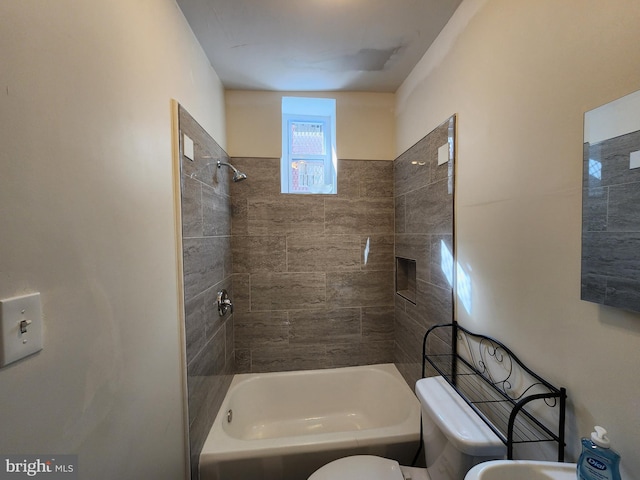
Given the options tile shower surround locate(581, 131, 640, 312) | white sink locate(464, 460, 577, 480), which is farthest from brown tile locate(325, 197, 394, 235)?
white sink locate(464, 460, 577, 480)

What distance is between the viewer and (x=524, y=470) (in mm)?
715

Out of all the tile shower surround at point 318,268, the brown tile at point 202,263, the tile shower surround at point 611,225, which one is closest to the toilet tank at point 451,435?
the tile shower surround at point 611,225

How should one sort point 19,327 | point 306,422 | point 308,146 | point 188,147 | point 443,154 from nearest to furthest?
point 19,327
point 188,147
point 443,154
point 306,422
point 308,146

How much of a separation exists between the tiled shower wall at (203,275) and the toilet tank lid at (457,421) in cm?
111

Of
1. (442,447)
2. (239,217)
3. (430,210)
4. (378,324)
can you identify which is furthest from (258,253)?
(442,447)

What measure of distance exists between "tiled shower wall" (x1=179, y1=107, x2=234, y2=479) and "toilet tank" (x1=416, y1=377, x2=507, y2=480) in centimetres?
111

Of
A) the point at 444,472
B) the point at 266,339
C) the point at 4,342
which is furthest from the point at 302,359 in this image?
the point at 4,342

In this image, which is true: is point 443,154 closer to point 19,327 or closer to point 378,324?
point 378,324

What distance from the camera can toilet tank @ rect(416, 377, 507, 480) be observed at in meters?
0.90

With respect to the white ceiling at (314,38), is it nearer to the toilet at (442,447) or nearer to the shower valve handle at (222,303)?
the shower valve handle at (222,303)

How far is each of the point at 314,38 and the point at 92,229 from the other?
150 centimetres

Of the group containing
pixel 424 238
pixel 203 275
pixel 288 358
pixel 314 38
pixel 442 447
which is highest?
pixel 314 38

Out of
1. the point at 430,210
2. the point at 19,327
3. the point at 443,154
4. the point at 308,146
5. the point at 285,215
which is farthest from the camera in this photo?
the point at 308,146

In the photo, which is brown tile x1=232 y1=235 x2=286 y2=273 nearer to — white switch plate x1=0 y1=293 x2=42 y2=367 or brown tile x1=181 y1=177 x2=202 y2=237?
brown tile x1=181 y1=177 x2=202 y2=237
